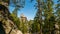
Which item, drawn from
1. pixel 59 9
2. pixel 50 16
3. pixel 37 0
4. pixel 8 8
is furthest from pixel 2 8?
pixel 50 16

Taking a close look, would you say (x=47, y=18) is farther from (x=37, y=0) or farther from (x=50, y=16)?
(x=37, y=0)

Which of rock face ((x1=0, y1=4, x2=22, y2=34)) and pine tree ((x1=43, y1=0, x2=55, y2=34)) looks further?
pine tree ((x1=43, y1=0, x2=55, y2=34))

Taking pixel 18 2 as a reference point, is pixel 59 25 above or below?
below

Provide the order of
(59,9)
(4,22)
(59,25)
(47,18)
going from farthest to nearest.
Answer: (47,18) → (59,25) → (59,9) → (4,22)

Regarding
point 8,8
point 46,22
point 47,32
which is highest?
point 8,8

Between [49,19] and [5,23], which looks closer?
[5,23]

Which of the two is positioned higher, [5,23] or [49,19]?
[5,23]

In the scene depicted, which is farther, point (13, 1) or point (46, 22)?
point (46, 22)

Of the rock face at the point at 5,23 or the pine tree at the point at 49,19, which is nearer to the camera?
the rock face at the point at 5,23

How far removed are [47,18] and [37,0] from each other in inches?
274

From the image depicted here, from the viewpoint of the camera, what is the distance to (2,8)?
26.4m

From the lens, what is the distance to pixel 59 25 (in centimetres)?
3188

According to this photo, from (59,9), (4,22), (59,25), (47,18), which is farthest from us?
(47,18)

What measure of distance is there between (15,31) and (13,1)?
5181 millimetres
